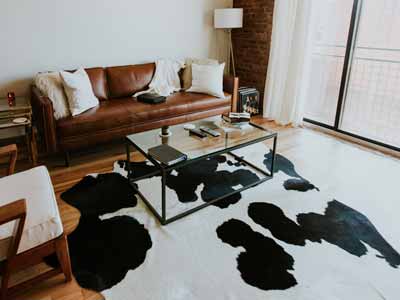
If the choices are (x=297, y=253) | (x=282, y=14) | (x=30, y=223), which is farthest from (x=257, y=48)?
(x=30, y=223)

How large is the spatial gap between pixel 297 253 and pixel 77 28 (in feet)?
10.6

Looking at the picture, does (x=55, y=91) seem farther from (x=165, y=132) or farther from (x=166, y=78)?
(x=166, y=78)

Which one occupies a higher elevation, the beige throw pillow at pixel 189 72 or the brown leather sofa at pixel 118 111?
the beige throw pillow at pixel 189 72

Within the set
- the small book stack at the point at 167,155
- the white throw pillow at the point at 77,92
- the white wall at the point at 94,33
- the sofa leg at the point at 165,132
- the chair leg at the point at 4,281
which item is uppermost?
the white wall at the point at 94,33

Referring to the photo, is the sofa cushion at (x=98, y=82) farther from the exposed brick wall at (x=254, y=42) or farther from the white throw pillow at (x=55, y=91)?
the exposed brick wall at (x=254, y=42)

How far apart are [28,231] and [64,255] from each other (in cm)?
24

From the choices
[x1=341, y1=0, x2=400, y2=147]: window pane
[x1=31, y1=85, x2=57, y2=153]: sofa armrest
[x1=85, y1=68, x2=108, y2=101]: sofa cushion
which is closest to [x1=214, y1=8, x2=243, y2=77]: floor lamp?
[x1=341, y1=0, x2=400, y2=147]: window pane

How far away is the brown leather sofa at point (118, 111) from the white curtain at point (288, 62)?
637mm

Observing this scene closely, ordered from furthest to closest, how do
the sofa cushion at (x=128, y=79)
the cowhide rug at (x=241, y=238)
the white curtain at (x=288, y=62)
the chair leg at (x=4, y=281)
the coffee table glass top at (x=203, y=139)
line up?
the white curtain at (x=288, y=62) < the sofa cushion at (x=128, y=79) < the coffee table glass top at (x=203, y=139) < the cowhide rug at (x=241, y=238) < the chair leg at (x=4, y=281)

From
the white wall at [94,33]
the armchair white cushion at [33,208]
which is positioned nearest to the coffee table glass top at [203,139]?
the armchair white cushion at [33,208]

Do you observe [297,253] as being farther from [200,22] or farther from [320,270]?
[200,22]

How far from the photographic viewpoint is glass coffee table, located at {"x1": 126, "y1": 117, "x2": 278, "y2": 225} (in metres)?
2.11

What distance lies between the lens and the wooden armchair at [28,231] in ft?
4.16

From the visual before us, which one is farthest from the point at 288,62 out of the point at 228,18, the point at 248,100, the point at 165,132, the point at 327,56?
the point at 165,132
